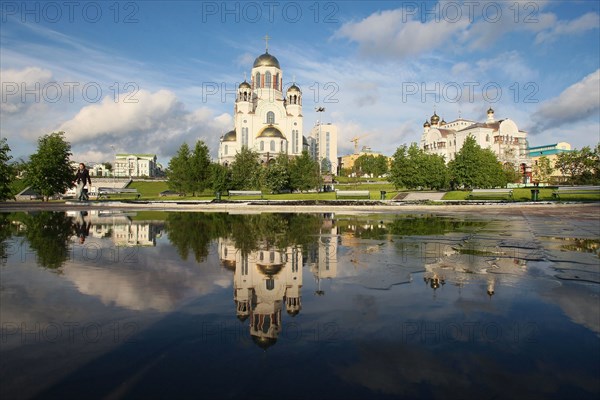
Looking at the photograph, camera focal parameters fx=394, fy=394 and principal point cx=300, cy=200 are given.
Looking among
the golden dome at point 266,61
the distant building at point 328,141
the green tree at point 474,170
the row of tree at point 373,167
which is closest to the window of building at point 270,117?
the golden dome at point 266,61

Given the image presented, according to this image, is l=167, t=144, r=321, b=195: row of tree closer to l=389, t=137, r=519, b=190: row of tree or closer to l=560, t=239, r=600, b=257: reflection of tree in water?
l=389, t=137, r=519, b=190: row of tree

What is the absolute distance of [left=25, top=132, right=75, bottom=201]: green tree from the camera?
1769 inches

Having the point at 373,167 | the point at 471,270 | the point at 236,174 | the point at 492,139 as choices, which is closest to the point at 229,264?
the point at 471,270

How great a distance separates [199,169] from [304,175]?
14253 millimetres

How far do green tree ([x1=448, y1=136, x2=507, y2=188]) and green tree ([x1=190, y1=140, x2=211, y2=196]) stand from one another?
33455mm

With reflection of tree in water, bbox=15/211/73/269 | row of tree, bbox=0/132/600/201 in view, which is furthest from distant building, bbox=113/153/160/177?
reflection of tree in water, bbox=15/211/73/269

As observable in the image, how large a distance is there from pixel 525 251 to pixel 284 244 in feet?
19.9

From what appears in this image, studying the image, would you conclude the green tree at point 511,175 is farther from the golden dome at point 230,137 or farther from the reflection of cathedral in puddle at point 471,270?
the reflection of cathedral in puddle at point 471,270

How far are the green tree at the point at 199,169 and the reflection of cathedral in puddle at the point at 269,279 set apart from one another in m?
40.6

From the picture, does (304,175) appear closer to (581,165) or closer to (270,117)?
(270,117)

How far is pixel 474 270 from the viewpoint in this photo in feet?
24.4

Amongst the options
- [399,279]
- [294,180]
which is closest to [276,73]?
[294,180]

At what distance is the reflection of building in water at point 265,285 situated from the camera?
4617mm

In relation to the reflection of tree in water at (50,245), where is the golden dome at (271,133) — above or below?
above
